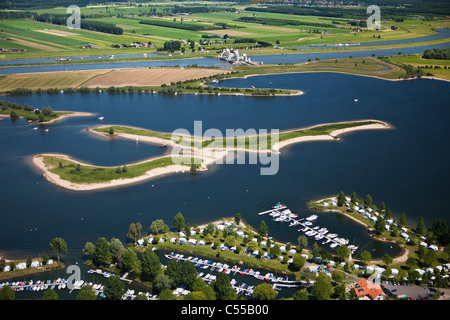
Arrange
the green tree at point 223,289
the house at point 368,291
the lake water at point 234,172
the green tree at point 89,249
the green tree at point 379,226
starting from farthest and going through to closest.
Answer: the lake water at point 234,172, the green tree at point 379,226, the green tree at point 89,249, the house at point 368,291, the green tree at point 223,289

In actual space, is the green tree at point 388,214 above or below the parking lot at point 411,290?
above

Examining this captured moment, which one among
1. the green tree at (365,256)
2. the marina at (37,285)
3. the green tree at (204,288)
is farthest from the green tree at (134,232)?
the green tree at (365,256)

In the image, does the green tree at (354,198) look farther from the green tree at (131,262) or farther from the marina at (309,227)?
the green tree at (131,262)

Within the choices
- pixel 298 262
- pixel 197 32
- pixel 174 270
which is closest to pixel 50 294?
pixel 174 270

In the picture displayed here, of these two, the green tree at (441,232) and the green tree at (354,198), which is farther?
the green tree at (354,198)

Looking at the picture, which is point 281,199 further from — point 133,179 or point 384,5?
point 384,5

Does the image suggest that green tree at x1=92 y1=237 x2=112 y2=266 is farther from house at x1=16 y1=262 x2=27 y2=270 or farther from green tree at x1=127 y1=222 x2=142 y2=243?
house at x1=16 y1=262 x2=27 y2=270

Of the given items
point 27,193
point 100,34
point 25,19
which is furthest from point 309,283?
point 25,19

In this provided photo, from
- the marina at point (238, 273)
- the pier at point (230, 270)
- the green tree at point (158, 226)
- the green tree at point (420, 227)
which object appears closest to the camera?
the marina at point (238, 273)
